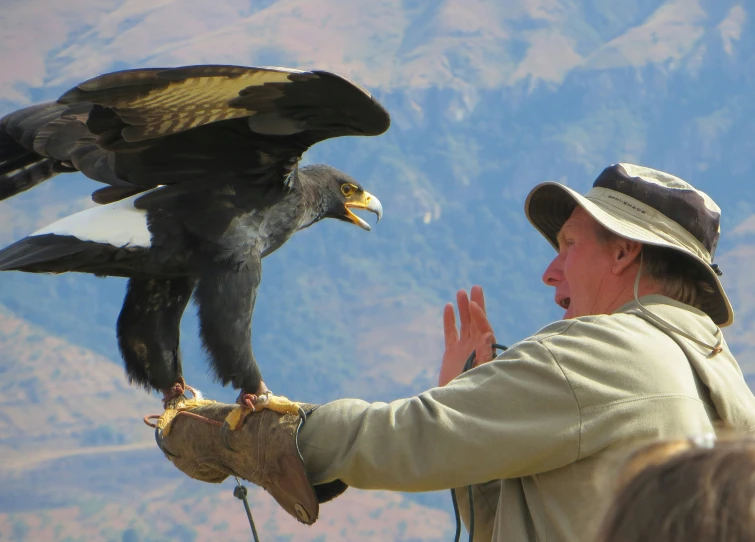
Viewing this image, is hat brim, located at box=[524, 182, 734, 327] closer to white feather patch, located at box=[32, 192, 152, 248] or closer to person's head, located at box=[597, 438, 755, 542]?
person's head, located at box=[597, 438, 755, 542]

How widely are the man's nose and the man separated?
0.61 ft

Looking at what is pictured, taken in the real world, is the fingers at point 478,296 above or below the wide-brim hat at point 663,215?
below

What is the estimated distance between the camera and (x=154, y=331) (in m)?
3.16

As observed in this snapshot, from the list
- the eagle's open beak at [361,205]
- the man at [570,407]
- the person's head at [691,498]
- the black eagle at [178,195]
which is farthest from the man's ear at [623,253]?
the eagle's open beak at [361,205]

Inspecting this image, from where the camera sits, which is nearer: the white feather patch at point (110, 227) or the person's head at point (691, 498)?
the person's head at point (691, 498)

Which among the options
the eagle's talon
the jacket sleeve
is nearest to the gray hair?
the jacket sleeve

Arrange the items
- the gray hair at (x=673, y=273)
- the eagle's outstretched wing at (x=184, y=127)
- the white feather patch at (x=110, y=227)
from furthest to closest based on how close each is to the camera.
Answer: the white feather patch at (x=110, y=227)
the eagle's outstretched wing at (x=184, y=127)
the gray hair at (x=673, y=273)

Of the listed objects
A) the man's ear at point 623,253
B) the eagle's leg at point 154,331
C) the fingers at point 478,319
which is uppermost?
the man's ear at point 623,253

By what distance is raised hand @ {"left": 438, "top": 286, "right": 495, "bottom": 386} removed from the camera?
215cm

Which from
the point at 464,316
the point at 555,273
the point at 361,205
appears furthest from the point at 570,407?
the point at 361,205

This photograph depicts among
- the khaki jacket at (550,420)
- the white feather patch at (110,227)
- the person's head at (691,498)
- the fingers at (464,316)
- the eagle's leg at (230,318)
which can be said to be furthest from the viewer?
the white feather patch at (110,227)

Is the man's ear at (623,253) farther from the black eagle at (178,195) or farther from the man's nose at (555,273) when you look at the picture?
the black eagle at (178,195)

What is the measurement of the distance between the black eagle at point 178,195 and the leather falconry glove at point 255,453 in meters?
0.40

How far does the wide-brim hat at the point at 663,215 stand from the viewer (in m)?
2.03
